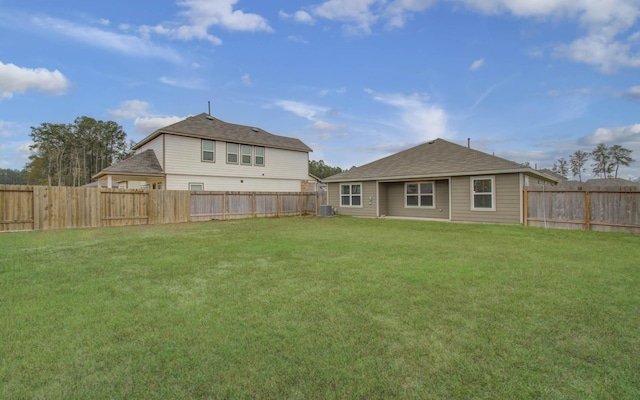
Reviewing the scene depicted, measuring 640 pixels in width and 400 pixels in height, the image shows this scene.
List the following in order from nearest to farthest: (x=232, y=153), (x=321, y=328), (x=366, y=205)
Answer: (x=321, y=328), (x=366, y=205), (x=232, y=153)

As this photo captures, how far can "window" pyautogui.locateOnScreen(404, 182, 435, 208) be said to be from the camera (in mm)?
15609

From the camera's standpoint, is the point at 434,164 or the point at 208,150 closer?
the point at 434,164

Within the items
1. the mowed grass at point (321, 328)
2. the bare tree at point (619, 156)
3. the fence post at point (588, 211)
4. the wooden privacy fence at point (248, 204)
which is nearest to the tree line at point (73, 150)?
the wooden privacy fence at point (248, 204)

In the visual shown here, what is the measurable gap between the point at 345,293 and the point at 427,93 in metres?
14.4

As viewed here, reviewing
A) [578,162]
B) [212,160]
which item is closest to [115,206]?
[212,160]

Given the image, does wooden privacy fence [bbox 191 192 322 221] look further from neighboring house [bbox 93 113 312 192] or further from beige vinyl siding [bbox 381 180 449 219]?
beige vinyl siding [bbox 381 180 449 219]

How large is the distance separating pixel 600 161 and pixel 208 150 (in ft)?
222

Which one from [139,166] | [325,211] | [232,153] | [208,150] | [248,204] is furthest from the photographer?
[232,153]

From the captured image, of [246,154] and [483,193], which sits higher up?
[246,154]

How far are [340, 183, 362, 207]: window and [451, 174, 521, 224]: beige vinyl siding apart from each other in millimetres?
5490

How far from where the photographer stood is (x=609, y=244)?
764 cm

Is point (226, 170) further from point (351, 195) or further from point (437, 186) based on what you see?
point (437, 186)

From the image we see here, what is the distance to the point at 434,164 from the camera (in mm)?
15359

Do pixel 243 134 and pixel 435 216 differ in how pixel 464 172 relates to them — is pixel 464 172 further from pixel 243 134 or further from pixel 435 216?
pixel 243 134
